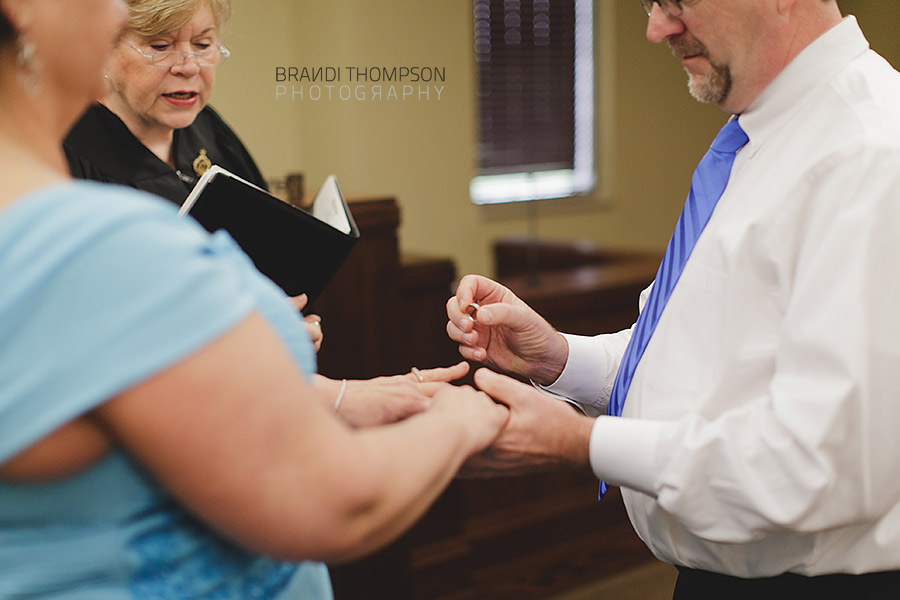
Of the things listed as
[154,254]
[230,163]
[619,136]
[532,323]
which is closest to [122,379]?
[154,254]

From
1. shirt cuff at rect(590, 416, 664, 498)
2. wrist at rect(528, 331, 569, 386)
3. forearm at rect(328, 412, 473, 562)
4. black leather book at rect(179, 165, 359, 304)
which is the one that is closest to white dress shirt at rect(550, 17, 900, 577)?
shirt cuff at rect(590, 416, 664, 498)

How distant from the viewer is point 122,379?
0.64m

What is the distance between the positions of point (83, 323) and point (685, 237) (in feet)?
3.34

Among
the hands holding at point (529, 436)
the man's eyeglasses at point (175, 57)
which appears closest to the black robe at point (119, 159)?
the man's eyeglasses at point (175, 57)

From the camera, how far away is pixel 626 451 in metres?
1.21

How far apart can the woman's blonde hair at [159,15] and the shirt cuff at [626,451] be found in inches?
51.7

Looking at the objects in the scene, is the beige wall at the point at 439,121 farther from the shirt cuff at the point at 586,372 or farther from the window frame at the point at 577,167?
the shirt cuff at the point at 586,372

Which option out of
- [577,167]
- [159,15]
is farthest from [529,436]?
[577,167]

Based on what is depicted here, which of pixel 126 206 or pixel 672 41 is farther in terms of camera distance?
pixel 672 41

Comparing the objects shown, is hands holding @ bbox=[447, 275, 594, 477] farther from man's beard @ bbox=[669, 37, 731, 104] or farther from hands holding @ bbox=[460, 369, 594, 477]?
man's beard @ bbox=[669, 37, 731, 104]

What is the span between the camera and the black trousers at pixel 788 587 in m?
1.23

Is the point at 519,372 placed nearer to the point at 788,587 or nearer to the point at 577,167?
the point at 788,587

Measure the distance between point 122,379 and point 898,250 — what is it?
0.93m

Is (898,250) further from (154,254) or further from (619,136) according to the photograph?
(619,136)
